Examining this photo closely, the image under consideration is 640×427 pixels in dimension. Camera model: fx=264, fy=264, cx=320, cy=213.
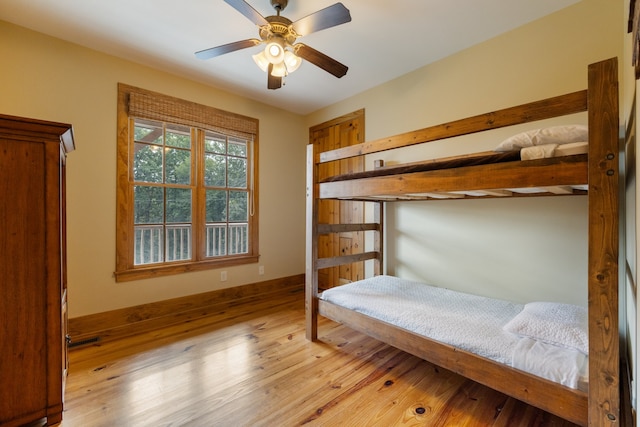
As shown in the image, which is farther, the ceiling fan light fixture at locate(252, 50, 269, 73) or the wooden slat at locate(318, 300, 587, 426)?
the ceiling fan light fixture at locate(252, 50, 269, 73)

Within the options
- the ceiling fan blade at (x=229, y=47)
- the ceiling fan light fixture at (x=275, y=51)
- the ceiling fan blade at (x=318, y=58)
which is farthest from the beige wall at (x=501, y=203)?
the ceiling fan blade at (x=229, y=47)

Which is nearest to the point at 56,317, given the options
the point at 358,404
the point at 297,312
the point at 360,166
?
the point at 358,404

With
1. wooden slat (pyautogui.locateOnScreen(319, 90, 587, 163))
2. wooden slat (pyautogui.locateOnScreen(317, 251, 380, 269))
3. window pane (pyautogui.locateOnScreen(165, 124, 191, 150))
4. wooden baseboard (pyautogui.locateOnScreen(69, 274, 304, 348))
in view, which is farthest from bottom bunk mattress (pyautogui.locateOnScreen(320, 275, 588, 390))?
window pane (pyautogui.locateOnScreen(165, 124, 191, 150))

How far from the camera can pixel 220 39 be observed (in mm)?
2168

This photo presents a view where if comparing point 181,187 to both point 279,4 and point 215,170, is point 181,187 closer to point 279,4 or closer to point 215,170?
point 215,170

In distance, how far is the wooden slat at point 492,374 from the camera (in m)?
1.08

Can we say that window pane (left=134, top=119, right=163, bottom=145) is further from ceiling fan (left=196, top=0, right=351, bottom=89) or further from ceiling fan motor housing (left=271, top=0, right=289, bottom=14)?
ceiling fan motor housing (left=271, top=0, right=289, bottom=14)

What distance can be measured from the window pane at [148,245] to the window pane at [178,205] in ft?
0.55

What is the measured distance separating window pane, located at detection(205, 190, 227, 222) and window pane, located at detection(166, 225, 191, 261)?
27 cm

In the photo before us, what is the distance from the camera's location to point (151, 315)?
2.57 metres

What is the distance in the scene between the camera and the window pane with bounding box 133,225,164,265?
2572 millimetres

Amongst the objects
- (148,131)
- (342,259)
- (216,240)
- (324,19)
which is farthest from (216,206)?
(324,19)

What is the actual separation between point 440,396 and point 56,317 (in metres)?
2.14

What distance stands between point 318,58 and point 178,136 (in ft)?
5.92
